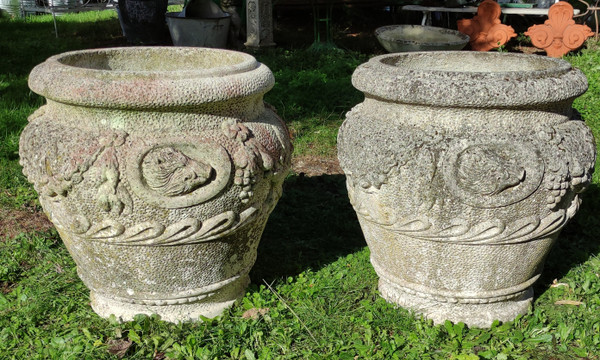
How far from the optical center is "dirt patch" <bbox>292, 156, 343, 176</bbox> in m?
4.57

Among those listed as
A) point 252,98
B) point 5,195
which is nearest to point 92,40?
point 5,195

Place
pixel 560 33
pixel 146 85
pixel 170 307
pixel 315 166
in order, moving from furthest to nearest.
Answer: pixel 560 33, pixel 315 166, pixel 170 307, pixel 146 85

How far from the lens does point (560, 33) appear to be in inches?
307

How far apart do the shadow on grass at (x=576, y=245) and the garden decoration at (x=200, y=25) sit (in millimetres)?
6058

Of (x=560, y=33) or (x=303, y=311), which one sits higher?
(x=560, y=33)

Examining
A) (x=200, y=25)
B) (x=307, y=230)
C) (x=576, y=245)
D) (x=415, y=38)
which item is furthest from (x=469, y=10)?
(x=307, y=230)

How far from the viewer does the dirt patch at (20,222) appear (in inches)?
142

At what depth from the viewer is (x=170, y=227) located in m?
2.41

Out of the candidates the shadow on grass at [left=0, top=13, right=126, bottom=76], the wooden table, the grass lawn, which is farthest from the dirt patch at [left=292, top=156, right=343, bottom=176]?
the wooden table

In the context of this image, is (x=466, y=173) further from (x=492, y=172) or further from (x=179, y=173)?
(x=179, y=173)

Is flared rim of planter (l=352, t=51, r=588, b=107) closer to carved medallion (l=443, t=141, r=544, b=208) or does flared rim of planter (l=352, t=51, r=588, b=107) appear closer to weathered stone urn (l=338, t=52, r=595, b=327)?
weathered stone urn (l=338, t=52, r=595, b=327)

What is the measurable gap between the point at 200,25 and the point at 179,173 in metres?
6.71

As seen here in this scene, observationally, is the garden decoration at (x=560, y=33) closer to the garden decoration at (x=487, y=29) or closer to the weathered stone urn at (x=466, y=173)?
the garden decoration at (x=487, y=29)

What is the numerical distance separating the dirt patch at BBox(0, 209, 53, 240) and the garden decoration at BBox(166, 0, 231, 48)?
17.3ft
